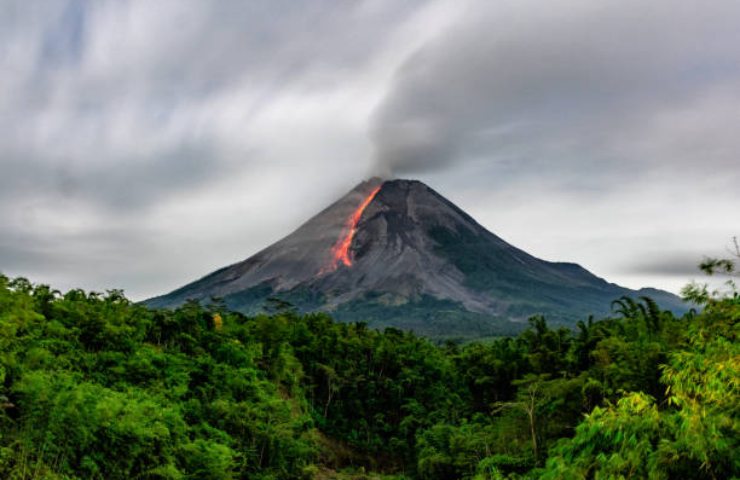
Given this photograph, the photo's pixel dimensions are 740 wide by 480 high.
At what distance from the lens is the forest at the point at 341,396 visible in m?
7.13

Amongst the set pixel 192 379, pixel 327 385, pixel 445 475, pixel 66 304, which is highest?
pixel 66 304

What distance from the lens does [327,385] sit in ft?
126

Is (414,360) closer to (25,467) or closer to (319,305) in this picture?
(25,467)

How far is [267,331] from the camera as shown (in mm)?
33906

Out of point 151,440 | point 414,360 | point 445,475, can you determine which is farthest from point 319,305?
point 151,440

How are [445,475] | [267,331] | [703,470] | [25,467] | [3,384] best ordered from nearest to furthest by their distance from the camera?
[703,470] < [25,467] < [3,384] < [445,475] < [267,331]

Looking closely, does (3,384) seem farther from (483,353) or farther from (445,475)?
(483,353)

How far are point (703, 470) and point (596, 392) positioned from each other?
17025 mm

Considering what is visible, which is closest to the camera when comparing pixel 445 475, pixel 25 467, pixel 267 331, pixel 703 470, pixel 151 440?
pixel 703 470

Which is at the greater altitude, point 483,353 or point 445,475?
point 483,353

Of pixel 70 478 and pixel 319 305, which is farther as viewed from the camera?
pixel 319 305

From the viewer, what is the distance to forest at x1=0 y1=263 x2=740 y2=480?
23.4ft

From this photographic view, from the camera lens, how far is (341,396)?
127ft

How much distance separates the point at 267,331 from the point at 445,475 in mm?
13825
